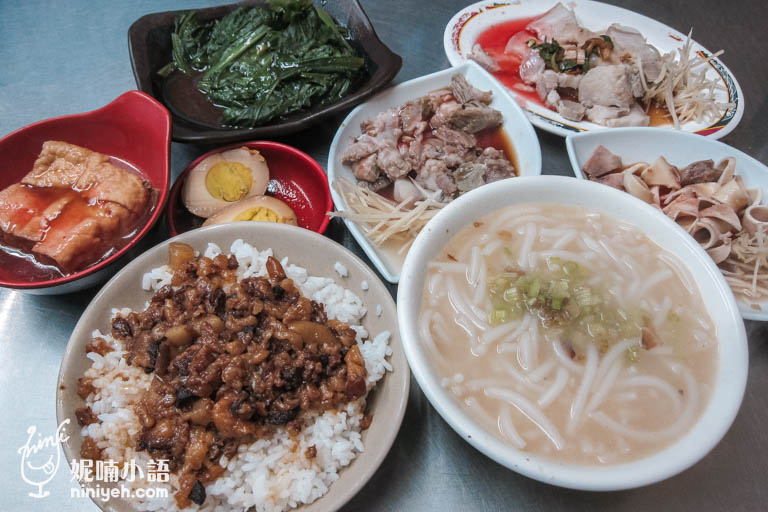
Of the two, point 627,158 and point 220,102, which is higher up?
point 220,102

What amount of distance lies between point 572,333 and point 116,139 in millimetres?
2567

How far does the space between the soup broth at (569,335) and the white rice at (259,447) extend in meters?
0.41

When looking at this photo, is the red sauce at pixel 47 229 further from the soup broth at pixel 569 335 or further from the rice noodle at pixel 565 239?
the rice noodle at pixel 565 239

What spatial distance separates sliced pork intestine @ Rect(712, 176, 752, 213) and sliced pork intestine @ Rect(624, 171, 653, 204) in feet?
1.14

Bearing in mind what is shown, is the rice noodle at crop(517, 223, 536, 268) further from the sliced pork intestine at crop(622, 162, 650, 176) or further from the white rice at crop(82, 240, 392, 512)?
the sliced pork intestine at crop(622, 162, 650, 176)

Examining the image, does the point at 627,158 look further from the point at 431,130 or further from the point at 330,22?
the point at 330,22

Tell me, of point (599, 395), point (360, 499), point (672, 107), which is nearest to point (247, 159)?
point (360, 499)

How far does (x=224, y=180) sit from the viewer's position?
251cm

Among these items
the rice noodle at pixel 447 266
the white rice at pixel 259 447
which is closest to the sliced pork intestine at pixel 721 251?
Answer: the rice noodle at pixel 447 266

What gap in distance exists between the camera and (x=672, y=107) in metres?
3.13

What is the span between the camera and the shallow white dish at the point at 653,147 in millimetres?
2675

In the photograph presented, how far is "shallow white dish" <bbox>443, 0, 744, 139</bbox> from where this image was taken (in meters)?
2.98

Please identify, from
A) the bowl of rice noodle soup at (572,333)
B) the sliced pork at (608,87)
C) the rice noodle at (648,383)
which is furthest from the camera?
the sliced pork at (608,87)

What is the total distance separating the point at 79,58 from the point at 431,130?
2.77 meters
